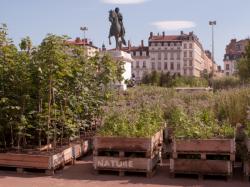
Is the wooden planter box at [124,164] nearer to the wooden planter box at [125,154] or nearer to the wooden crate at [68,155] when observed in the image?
the wooden planter box at [125,154]

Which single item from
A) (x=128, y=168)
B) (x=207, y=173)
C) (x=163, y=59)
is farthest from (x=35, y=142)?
(x=163, y=59)

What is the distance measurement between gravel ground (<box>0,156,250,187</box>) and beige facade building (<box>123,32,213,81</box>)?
100m

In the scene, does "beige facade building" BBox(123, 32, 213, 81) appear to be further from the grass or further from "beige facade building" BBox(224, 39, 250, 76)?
the grass

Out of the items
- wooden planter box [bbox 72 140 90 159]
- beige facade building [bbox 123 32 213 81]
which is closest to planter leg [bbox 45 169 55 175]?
wooden planter box [bbox 72 140 90 159]

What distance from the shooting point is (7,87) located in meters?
7.93

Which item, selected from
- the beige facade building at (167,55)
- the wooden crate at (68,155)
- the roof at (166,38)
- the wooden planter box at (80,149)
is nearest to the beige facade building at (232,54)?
the beige facade building at (167,55)

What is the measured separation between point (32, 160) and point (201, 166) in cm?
284

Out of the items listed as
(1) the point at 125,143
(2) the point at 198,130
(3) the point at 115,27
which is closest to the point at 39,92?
(1) the point at 125,143

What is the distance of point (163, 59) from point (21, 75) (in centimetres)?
10339

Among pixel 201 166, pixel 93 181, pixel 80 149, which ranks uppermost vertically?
pixel 80 149

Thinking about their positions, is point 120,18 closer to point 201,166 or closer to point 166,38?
point 201,166

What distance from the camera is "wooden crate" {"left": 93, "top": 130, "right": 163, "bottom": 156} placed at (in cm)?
697

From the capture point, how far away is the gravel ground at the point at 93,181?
21.4 feet

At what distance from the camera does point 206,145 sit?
22.2 feet
